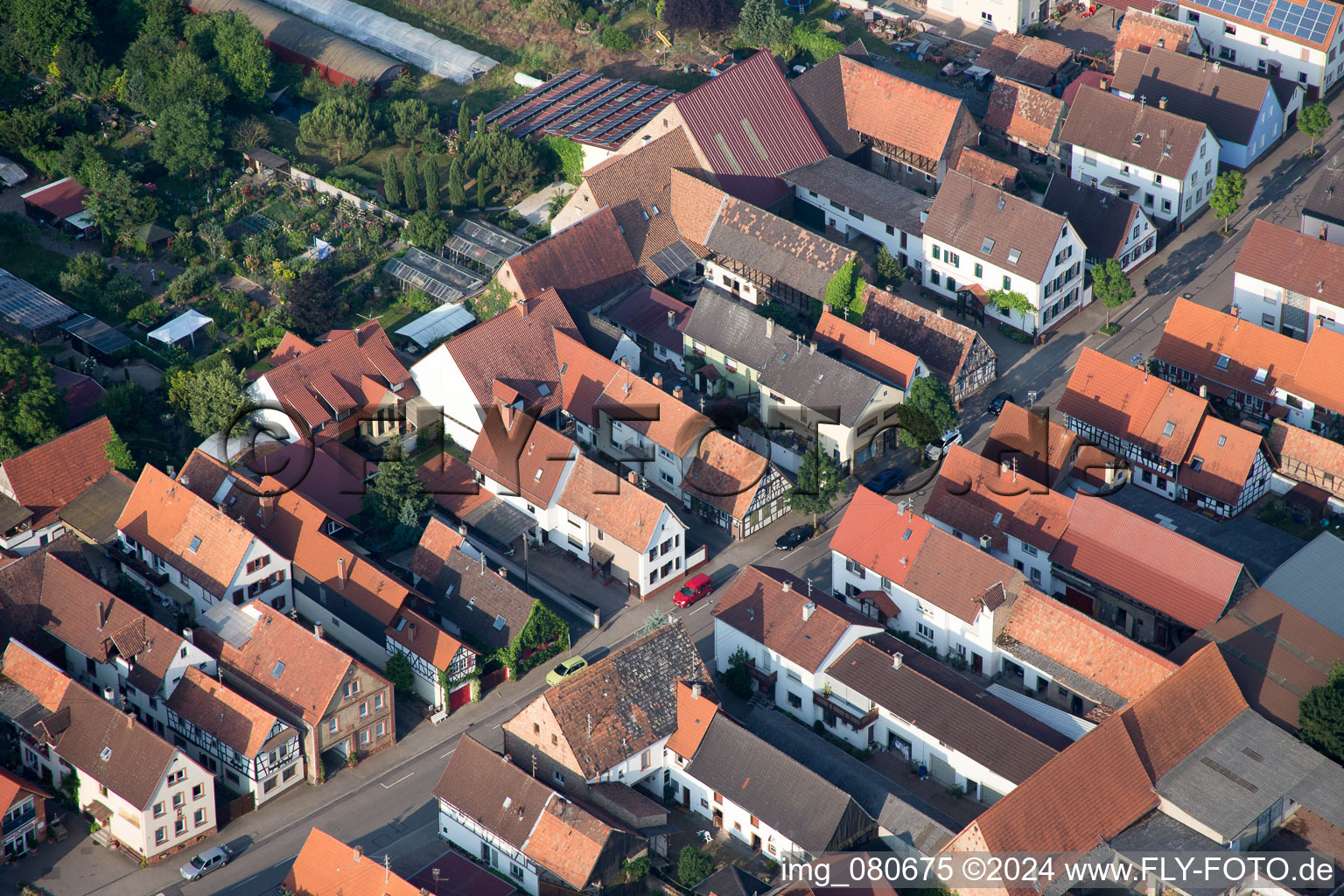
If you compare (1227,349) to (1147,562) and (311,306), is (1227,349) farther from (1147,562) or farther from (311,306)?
(311,306)

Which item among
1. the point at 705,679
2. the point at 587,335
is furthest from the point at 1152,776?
the point at 587,335

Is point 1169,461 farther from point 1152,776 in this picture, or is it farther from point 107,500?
point 107,500

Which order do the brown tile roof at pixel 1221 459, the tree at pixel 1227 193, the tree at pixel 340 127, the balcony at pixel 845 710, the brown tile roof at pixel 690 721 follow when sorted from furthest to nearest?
the tree at pixel 340 127
the tree at pixel 1227 193
the brown tile roof at pixel 1221 459
the balcony at pixel 845 710
the brown tile roof at pixel 690 721

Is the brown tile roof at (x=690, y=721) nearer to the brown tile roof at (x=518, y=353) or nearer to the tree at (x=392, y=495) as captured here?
the tree at (x=392, y=495)

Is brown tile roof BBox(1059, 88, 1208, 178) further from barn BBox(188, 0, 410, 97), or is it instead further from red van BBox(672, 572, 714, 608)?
barn BBox(188, 0, 410, 97)

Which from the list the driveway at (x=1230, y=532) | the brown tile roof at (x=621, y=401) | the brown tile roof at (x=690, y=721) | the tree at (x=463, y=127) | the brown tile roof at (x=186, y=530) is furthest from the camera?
the tree at (x=463, y=127)

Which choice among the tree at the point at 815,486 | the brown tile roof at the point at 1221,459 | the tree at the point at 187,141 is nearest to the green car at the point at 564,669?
the tree at the point at 815,486
